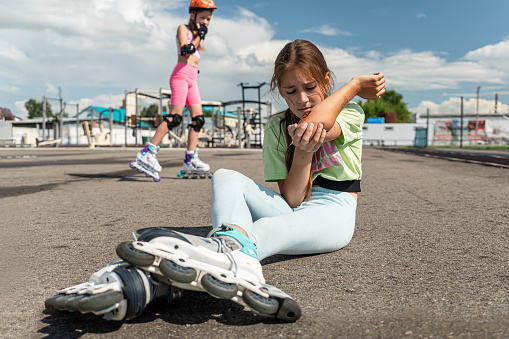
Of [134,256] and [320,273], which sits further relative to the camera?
[320,273]

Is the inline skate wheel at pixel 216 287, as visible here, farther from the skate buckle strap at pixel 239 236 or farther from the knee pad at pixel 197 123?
the knee pad at pixel 197 123

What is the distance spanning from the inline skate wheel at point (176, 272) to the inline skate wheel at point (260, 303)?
0.16 meters

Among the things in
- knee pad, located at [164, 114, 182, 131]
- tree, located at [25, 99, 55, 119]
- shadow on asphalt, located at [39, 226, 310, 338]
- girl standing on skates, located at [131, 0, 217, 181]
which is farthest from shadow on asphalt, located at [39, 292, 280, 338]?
tree, located at [25, 99, 55, 119]

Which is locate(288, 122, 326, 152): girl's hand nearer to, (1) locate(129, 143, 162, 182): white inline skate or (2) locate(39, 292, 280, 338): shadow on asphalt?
(2) locate(39, 292, 280, 338): shadow on asphalt

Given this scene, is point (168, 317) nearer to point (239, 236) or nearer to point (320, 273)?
point (239, 236)

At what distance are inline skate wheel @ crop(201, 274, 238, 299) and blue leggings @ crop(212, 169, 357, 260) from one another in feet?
1.23

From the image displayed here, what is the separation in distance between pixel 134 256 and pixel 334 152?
3.75ft

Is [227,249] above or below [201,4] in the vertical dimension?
below

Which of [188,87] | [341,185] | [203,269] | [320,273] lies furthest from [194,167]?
[203,269]

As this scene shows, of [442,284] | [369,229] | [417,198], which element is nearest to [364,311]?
[442,284]

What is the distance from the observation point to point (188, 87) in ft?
17.4

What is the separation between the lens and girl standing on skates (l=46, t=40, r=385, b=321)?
1.05 metres

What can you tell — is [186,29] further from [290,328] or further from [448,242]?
[290,328]

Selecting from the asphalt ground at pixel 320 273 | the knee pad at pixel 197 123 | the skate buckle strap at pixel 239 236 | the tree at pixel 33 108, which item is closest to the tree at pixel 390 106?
the tree at pixel 33 108
